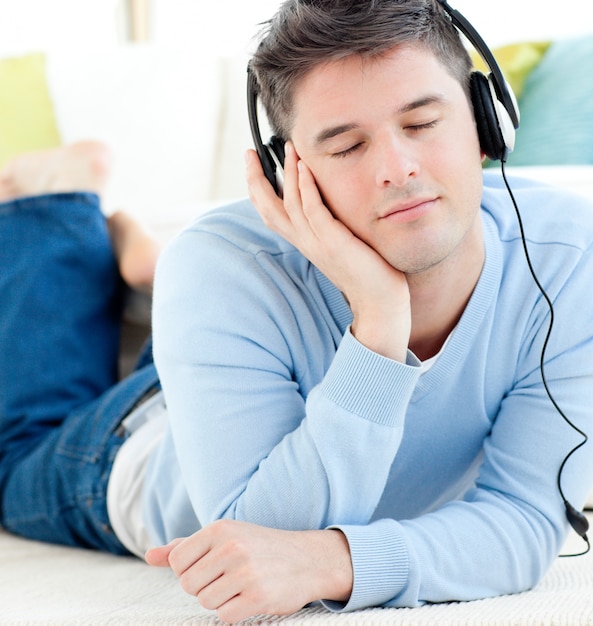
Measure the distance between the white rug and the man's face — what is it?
368mm

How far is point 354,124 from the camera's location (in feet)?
3.10

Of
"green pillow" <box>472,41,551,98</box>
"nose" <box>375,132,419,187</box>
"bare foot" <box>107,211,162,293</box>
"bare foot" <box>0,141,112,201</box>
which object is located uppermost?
"nose" <box>375,132,419,187</box>

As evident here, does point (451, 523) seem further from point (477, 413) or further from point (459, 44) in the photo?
point (459, 44)

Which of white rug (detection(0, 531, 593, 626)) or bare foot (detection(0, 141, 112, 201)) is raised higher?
bare foot (detection(0, 141, 112, 201))

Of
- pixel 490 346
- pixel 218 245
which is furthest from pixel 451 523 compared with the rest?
pixel 218 245

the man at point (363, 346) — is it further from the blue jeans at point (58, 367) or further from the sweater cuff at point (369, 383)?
the blue jeans at point (58, 367)

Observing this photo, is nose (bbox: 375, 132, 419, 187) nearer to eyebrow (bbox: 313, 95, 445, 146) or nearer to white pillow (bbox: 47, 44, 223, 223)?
eyebrow (bbox: 313, 95, 445, 146)

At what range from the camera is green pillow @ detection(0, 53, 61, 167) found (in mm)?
2371

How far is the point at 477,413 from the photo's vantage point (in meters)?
1.10

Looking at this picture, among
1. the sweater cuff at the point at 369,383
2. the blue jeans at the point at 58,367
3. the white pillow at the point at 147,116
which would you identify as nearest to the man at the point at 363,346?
the sweater cuff at the point at 369,383

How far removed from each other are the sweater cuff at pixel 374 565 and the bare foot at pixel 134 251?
83 cm

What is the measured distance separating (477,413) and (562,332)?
143mm

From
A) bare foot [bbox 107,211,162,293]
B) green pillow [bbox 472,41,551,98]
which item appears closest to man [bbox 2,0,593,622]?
bare foot [bbox 107,211,162,293]

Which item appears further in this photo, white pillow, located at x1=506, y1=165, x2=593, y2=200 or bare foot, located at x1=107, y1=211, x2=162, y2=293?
bare foot, located at x1=107, y1=211, x2=162, y2=293
